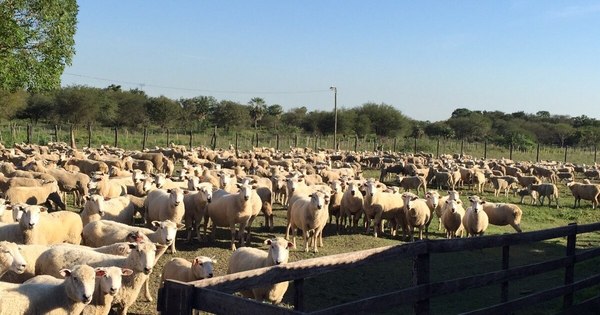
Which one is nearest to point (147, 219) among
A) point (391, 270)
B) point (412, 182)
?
point (391, 270)

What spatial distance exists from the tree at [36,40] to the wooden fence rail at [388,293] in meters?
20.4

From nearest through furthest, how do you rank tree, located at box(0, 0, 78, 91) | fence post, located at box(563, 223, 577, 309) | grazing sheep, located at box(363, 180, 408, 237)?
fence post, located at box(563, 223, 577, 309)
grazing sheep, located at box(363, 180, 408, 237)
tree, located at box(0, 0, 78, 91)

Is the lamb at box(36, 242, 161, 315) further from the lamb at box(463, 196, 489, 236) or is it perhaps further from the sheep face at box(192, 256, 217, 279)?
the lamb at box(463, 196, 489, 236)

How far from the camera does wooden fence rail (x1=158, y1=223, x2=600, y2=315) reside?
12.2ft

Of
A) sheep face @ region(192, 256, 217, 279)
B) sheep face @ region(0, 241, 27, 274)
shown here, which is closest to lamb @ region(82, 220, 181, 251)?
sheep face @ region(192, 256, 217, 279)

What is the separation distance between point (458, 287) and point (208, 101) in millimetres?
91117

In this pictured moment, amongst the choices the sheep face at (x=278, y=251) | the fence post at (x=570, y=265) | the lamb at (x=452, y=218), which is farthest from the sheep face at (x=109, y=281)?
the lamb at (x=452, y=218)

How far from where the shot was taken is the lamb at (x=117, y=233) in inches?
407

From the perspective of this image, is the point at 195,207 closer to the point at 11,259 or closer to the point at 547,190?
the point at 11,259

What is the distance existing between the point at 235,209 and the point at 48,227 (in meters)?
4.62

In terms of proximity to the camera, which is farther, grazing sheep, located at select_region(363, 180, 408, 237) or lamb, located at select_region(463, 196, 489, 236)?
grazing sheep, located at select_region(363, 180, 408, 237)

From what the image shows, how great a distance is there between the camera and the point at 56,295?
6.72 meters

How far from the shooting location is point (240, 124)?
8644 cm

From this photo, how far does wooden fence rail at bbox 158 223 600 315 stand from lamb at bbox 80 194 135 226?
8926 millimetres
